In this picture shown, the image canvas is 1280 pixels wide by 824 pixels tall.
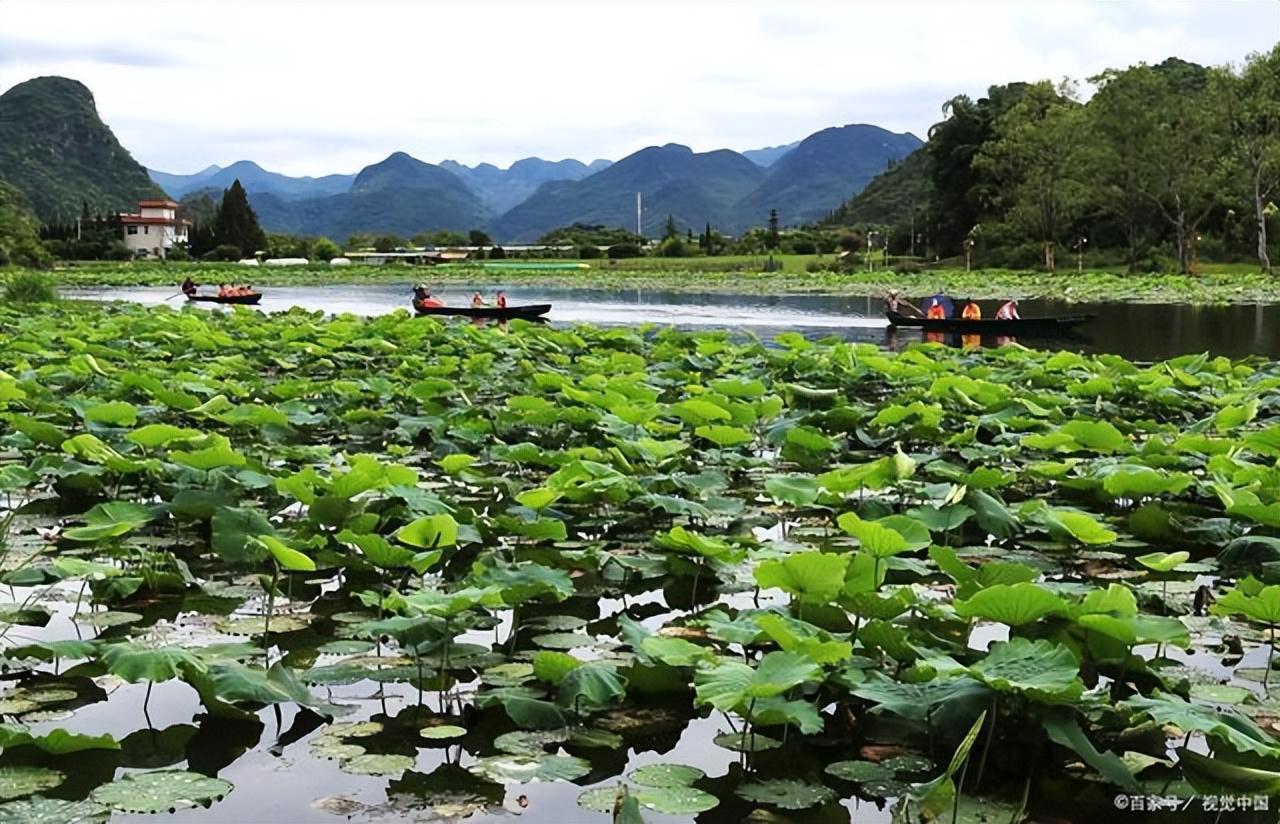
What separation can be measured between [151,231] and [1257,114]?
190 feet

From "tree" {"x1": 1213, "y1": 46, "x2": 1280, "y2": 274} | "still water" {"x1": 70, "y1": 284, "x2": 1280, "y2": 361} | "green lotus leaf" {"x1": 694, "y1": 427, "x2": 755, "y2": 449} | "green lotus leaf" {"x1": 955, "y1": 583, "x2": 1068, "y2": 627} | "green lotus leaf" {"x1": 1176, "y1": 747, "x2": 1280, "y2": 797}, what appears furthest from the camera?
"tree" {"x1": 1213, "y1": 46, "x2": 1280, "y2": 274}

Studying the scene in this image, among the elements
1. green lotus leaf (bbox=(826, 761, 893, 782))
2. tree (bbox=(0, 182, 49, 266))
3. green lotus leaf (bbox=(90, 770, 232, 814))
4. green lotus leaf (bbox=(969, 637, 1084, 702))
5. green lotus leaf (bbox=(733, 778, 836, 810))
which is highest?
tree (bbox=(0, 182, 49, 266))

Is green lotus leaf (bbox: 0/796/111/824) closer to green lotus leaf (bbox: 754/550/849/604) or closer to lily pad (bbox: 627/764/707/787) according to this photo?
lily pad (bbox: 627/764/707/787)

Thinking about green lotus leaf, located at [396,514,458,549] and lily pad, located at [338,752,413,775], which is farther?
green lotus leaf, located at [396,514,458,549]

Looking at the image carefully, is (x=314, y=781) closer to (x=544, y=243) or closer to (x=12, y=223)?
(x=12, y=223)

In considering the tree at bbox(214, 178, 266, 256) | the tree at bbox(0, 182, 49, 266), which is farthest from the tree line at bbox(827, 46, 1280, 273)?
the tree at bbox(214, 178, 266, 256)

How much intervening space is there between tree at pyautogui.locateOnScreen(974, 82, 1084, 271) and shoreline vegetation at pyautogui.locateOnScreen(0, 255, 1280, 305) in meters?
2.29

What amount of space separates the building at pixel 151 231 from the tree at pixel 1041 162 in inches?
1748

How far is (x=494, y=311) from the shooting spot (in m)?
15.8

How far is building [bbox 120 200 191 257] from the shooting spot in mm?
64875

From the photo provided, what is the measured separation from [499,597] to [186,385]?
3.75 meters

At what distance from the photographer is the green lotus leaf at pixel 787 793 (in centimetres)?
203

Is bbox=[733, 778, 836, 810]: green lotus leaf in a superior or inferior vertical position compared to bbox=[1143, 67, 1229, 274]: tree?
inferior

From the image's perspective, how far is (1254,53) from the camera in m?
27.7
